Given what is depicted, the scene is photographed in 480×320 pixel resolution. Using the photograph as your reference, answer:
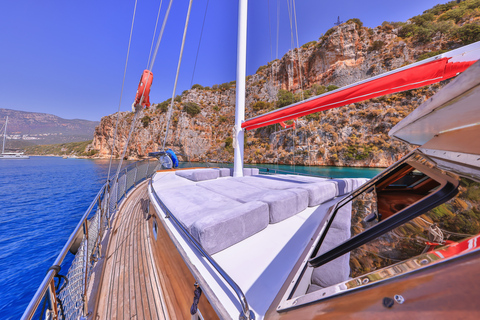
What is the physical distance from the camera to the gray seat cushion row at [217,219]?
1355 millimetres

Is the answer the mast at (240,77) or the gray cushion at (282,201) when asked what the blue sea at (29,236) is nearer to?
the mast at (240,77)

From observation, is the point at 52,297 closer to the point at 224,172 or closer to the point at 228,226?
the point at 228,226

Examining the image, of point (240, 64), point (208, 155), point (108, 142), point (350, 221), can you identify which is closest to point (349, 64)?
point (208, 155)

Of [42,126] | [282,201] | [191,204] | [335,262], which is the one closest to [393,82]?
[282,201]

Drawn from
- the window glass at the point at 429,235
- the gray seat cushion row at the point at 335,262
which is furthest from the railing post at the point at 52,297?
the window glass at the point at 429,235

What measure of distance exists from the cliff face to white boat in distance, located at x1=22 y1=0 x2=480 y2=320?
1004cm

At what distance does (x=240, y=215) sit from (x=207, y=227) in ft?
1.10

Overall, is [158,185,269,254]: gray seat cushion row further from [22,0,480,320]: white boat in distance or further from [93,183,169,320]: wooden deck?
[93,183,169,320]: wooden deck

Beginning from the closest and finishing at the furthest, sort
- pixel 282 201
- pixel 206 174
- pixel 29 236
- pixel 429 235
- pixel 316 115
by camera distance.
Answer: pixel 429 235 → pixel 282 201 → pixel 206 174 → pixel 29 236 → pixel 316 115

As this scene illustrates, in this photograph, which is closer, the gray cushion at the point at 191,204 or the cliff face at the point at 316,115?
the gray cushion at the point at 191,204

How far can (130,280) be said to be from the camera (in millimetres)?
1974

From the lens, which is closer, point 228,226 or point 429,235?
point 429,235

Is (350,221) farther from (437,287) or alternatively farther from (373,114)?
(373,114)

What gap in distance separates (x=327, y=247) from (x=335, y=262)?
Result: 147 mm
